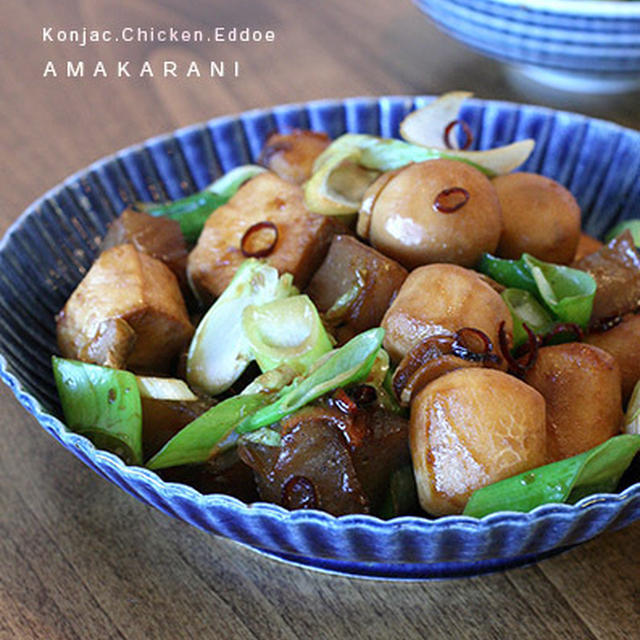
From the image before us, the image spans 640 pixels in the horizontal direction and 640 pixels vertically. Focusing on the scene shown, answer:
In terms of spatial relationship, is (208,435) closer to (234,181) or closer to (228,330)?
(228,330)

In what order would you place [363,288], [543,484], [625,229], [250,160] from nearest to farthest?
1. [543,484]
2. [363,288]
3. [625,229]
4. [250,160]

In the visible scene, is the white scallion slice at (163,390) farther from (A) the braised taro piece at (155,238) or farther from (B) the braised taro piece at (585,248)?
(B) the braised taro piece at (585,248)

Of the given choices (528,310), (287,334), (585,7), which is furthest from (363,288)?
(585,7)

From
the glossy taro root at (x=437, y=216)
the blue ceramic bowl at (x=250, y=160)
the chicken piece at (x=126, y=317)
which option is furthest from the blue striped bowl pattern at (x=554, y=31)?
the chicken piece at (x=126, y=317)

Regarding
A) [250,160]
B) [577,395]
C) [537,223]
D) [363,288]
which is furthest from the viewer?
[250,160]

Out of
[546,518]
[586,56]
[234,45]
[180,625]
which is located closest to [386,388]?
[546,518]

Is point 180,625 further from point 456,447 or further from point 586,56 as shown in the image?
point 586,56
